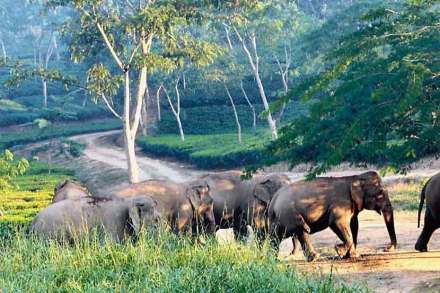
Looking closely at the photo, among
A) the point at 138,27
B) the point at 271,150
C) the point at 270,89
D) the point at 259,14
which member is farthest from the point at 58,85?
the point at 271,150

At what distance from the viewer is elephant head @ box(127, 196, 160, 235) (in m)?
12.9

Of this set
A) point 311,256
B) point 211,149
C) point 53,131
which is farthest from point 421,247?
point 53,131

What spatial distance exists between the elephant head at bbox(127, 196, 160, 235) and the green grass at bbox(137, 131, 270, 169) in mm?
23611

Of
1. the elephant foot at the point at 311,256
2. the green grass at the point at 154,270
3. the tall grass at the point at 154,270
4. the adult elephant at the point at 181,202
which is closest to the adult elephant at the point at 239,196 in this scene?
the adult elephant at the point at 181,202

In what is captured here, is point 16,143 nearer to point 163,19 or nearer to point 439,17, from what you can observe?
point 163,19

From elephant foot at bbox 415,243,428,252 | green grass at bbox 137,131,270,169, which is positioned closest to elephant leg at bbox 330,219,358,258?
elephant foot at bbox 415,243,428,252

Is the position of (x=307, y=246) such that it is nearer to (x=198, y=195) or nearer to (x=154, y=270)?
(x=198, y=195)

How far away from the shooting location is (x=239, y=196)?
16.7 metres

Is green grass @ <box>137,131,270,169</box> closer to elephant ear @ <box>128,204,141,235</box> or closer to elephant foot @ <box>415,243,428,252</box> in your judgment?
elephant foot @ <box>415,243,428,252</box>

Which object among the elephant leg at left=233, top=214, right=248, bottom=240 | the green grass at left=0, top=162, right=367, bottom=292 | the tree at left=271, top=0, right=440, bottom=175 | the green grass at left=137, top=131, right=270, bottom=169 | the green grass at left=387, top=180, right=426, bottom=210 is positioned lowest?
the green grass at left=137, top=131, right=270, bottom=169

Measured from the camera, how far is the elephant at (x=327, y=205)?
13891 mm

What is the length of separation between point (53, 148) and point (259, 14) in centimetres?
2183

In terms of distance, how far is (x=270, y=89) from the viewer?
55969 millimetres

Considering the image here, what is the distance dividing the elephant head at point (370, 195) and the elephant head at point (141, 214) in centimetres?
410
